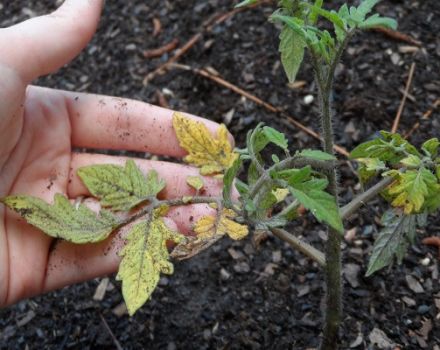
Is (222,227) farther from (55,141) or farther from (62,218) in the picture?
(55,141)

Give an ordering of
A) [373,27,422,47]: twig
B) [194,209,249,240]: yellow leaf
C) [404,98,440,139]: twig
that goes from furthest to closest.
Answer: [373,27,422,47]: twig, [404,98,440,139]: twig, [194,209,249,240]: yellow leaf

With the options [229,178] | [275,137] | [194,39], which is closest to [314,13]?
[275,137]

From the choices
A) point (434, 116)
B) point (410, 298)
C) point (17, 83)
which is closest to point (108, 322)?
point (17, 83)

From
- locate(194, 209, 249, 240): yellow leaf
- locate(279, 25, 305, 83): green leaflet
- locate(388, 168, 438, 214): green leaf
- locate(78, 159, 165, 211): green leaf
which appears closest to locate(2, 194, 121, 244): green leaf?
locate(78, 159, 165, 211): green leaf

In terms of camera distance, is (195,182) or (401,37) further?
(401,37)

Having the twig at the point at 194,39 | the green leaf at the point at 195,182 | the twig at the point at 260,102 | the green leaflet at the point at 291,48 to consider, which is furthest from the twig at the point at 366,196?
the twig at the point at 194,39

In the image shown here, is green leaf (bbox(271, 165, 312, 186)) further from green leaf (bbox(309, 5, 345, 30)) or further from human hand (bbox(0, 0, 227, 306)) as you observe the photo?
human hand (bbox(0, 0, 227, 306))
